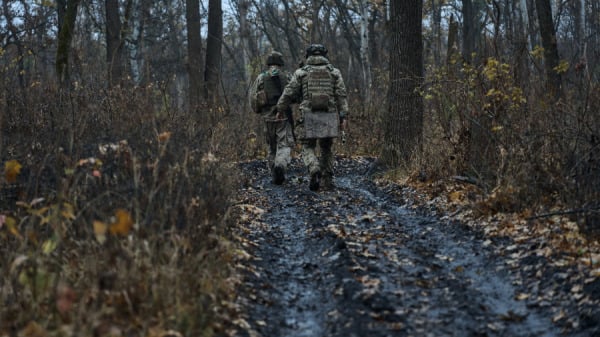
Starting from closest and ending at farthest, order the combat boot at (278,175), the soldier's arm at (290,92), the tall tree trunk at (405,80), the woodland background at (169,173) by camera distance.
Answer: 1. the woodland background at (169,173)
2. the soldier's arm at (290,92)
3. the combat boot at (278,175)
4. the tall tree trunk at (405,80)

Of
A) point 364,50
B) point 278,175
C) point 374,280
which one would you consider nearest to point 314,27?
point 364,50

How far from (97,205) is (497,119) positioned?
5380 mm

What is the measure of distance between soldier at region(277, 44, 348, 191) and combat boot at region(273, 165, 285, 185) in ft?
2.93

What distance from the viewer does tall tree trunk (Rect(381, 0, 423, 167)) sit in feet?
41.1

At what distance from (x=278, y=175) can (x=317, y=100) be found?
188cm

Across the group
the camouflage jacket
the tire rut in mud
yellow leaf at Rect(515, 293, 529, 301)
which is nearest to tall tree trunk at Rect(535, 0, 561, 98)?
the camouflage jacket

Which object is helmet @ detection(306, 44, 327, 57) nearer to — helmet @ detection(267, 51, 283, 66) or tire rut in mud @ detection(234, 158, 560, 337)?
helmet @ detection(267, 51, 283, 66)

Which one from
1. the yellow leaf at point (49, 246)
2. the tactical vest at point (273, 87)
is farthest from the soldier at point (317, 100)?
the yellow leaf at point (49, 246)

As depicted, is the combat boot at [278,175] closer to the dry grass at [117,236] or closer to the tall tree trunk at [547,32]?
the dry grass at [117,236]

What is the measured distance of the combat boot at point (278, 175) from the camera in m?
12.4

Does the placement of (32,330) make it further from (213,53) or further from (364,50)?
(364,50)

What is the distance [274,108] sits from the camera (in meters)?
12.8

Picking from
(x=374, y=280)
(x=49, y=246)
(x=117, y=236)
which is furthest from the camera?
(x=374, y=280)

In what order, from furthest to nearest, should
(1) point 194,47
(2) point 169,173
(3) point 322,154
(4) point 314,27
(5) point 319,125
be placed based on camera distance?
(4) point 314,27 → (1) point 194,47 → (3) point 322,154 → (5) point 319,125 → (2) point 169,173
